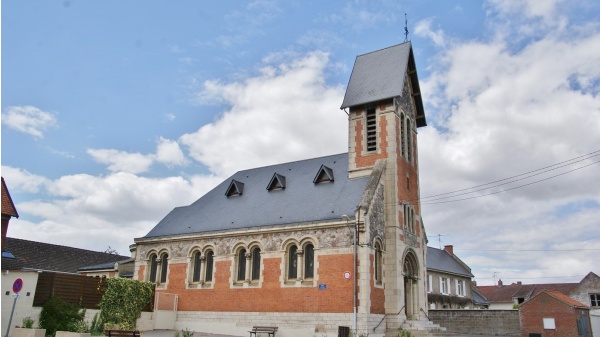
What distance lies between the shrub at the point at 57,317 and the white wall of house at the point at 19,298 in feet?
2.66

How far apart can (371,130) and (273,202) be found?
732 cm

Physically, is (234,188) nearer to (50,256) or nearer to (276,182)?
(276,182)

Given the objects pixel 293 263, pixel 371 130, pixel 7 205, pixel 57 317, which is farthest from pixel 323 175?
pixel 7 205

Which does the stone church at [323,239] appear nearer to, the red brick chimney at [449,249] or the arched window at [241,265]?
the arched window at [241,265]

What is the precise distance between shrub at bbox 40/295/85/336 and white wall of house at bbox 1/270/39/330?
31.9 inches

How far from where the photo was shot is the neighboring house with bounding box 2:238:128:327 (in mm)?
21484

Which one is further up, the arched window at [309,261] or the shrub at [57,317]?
the arched window at [309,261]

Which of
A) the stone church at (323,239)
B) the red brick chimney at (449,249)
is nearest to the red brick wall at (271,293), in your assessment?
the stone church at (323,239)

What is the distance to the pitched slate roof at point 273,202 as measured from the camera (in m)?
28.4

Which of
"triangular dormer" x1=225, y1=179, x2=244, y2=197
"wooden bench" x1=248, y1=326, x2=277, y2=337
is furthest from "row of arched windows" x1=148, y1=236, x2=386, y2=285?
"triangular dormer" x1=225, y1=179, x2=244, y2=197

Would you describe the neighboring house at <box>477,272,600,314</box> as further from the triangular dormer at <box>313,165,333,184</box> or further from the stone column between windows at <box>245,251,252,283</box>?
the stone column between windows at <box>245,251,252,283</box>

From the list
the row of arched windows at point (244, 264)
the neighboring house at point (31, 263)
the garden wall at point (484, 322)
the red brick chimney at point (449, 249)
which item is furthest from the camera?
the red brick chimney at point (449, 249)

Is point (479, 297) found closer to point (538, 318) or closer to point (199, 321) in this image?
point (538, 318)

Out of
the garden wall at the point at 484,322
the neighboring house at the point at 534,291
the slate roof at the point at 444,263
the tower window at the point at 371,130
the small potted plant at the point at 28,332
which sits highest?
the tower window at the point at 371,130
